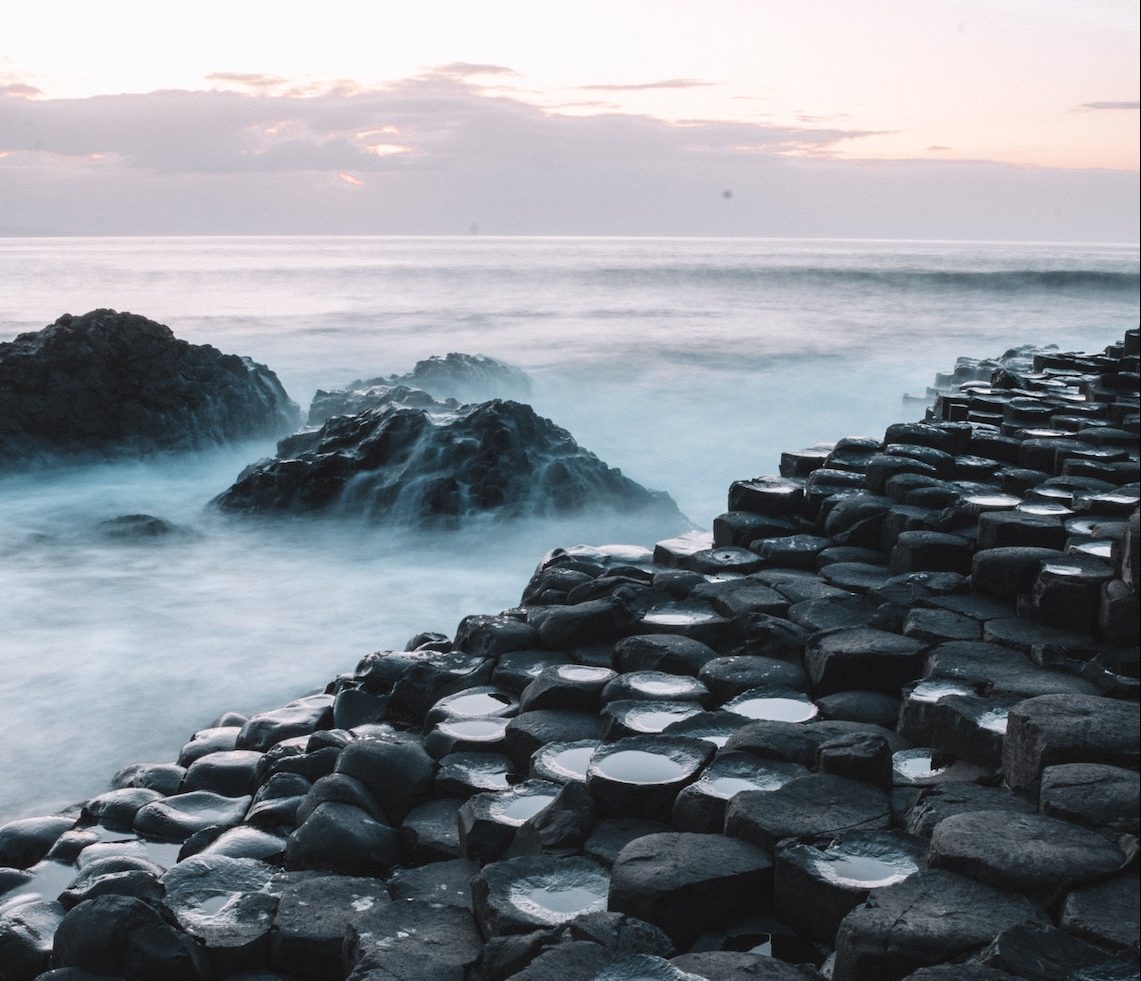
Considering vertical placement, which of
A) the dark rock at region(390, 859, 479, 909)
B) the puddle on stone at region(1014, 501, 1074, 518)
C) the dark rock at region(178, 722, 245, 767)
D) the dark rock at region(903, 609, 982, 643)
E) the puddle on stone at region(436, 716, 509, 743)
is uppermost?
the puddle on stone at region(1014, 501, 1074, 518)

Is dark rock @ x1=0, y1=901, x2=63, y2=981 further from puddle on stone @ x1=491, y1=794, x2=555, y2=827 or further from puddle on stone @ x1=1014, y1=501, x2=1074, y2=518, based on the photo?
puddle on stone @ x1=1014, y1=501, x2=1074, y2=518

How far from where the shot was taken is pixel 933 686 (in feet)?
10.6

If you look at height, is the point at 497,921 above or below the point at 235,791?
above

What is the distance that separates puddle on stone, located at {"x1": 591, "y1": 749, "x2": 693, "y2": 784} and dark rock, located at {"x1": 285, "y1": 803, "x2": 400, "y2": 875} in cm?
62

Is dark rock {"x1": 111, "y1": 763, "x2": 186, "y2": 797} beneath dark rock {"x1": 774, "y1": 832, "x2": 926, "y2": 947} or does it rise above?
beneath

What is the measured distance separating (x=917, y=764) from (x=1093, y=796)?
0.59 meters

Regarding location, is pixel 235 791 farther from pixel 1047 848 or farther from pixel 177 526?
pixel 177 526

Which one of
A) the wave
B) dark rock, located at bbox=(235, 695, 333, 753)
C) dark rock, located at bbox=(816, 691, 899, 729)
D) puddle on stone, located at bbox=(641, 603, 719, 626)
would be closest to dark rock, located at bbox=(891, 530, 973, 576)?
puddle on stone, located at bbox=(641, 603, 719, 626)

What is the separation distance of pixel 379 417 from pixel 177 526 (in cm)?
204

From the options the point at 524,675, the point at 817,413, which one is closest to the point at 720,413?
the point at 817,413

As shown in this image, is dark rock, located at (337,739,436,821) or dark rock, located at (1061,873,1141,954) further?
dark rock, located at (337,739,436,821)

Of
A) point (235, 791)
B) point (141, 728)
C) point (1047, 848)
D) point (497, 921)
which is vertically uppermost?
point (1047, 848)

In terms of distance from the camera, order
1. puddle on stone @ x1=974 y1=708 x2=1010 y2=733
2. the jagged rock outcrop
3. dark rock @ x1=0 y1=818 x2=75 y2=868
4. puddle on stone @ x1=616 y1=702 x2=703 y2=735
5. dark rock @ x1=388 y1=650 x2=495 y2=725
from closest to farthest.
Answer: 1. puddle on stone @ x1=974 y1=708 x2=1010 y2=733
2. puddle on stone @ x1=616 y1=702 x2=703 y2=735
3. dark rock @ x1=0 y1=818 x2=75 y2=868
4. dark rock @ x1=388 y1=650 x2=495 y2=725
5. the jagged rock outcrop

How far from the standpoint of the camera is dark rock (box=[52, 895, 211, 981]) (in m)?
2.48
